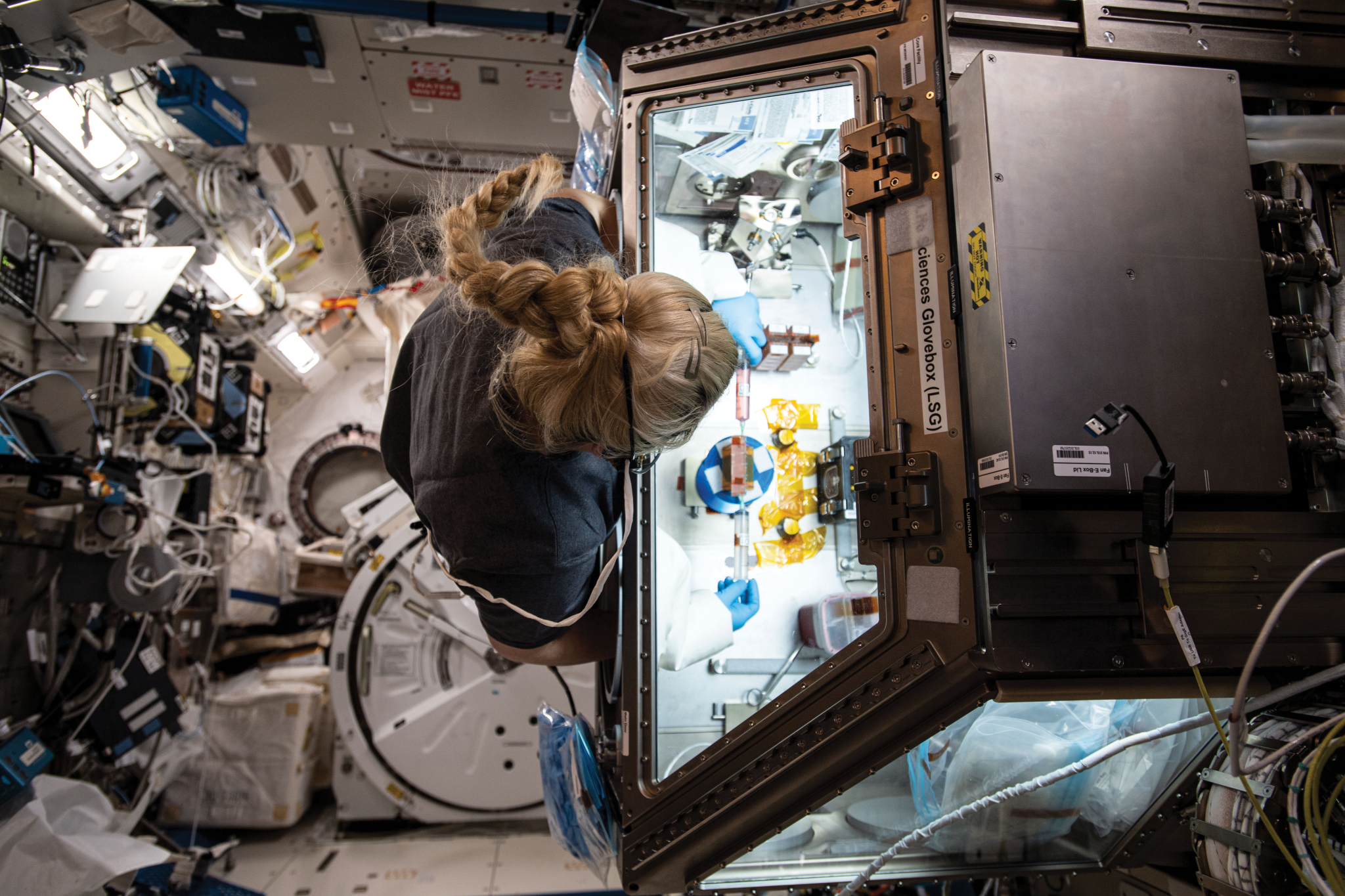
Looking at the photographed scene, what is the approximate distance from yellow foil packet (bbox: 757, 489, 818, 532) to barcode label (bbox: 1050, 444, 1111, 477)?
1.25m

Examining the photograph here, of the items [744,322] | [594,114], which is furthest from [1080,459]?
[594,114]

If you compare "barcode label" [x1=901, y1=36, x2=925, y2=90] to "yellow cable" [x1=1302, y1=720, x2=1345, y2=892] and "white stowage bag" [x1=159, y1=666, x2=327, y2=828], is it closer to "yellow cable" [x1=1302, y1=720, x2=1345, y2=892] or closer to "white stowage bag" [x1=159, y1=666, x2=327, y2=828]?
"yellow cable" [x1=1302, y1=720, x2=1345, y2=892]

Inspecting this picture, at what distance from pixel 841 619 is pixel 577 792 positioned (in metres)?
1.03

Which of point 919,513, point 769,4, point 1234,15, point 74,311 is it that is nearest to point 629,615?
point 919,513

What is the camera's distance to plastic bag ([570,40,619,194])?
2213mm

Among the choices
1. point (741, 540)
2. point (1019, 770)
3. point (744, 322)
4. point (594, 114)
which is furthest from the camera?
point (741, 540)

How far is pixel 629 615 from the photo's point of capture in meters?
1.81

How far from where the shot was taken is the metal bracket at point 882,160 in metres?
1.48

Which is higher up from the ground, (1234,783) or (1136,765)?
(1234,783)

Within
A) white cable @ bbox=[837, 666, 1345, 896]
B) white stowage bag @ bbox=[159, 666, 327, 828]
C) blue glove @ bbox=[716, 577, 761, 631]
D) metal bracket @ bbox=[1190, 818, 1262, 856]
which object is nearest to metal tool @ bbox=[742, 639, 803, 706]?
blue glove @ bbox=[716, 577, 761, 631]

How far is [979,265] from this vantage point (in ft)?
4.47

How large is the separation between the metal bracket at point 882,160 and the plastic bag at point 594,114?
0.96m

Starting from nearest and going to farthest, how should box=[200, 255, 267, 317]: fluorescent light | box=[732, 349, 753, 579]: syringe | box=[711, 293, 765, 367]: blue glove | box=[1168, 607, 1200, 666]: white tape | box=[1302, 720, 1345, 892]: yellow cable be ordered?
box=[1302, 720, 1345, 892]: yellow cable → box=[1168, 607, 1200, 666]: white tape → box=[711, 293, 765, 367]: blue glove → box=[732, 349, 753, 579]: syringe → box=[200, 255, 267, 317]: fluorescent light

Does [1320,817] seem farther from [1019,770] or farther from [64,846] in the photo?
[64,846]
